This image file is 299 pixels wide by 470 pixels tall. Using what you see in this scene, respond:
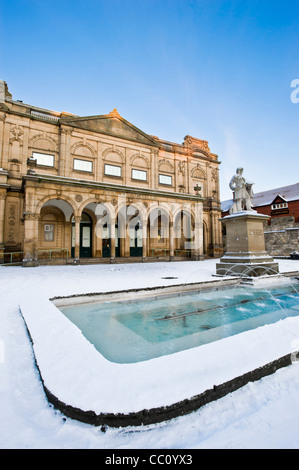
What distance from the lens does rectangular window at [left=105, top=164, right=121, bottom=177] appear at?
22.0 m

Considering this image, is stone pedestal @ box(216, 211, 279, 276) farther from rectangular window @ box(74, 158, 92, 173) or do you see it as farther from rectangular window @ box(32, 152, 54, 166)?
rectangular window @ box(32, 152, 54, 166)

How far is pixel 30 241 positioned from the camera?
14.2 m

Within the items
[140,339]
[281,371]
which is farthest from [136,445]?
[140,339]

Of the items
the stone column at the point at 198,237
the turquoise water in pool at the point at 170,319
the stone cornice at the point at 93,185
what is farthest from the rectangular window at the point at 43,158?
the turquoise water in pool at the point at 170,319

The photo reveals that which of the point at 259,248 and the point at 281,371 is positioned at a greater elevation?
the point at 259,248

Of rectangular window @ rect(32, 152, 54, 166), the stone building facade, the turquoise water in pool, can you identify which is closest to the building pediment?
the stone building facade

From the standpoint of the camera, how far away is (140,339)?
338 cm

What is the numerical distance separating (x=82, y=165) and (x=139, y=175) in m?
5.98

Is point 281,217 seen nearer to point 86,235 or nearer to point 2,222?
point 86,235

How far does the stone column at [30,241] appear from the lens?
45.8ft

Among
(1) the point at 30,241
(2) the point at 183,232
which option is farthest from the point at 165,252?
(1) the point at 30,241

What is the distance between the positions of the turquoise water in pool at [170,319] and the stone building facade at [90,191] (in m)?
10.9
